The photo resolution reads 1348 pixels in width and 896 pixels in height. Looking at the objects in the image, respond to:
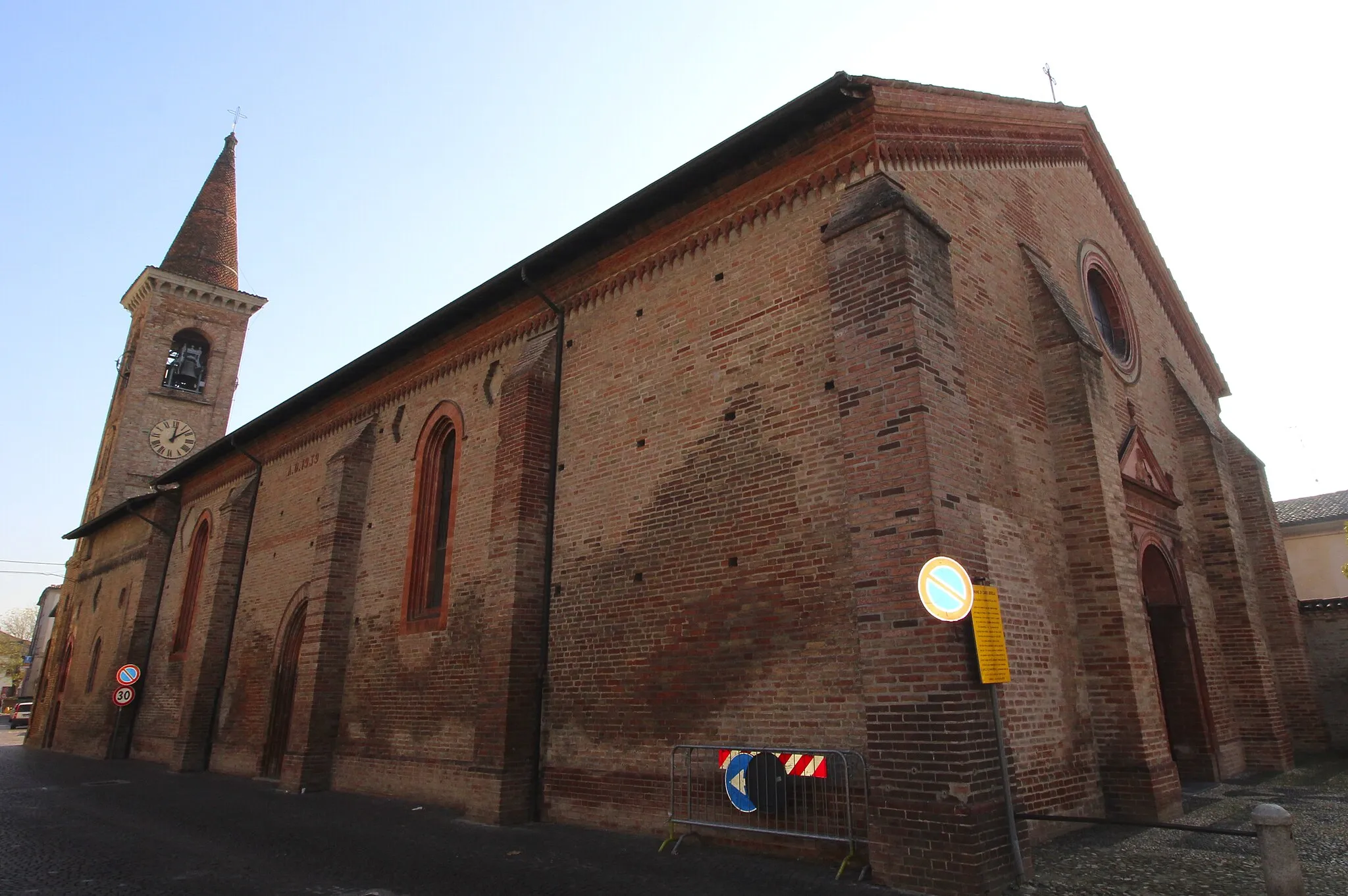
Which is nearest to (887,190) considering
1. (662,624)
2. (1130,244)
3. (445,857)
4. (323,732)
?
(662,624)

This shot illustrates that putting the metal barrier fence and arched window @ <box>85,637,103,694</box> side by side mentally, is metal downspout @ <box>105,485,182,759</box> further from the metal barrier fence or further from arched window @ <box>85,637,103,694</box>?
the metal barrier fence

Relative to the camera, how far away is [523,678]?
960 cm

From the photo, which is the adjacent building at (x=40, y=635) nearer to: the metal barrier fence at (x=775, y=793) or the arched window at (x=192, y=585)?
the arched window at (x=192, y=585)

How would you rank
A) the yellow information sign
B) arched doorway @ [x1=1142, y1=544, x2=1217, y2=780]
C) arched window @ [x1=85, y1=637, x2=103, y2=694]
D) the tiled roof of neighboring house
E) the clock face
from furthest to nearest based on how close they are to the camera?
the clock face
arched window @ [x1=85, y1=637, x2=103, y2=694]
the tiled roof of neighboring house
arched doorway @ [x1=1142, y1=544, x2=1217, y2=780]
the yellow information sign

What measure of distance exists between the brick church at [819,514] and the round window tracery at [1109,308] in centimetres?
6

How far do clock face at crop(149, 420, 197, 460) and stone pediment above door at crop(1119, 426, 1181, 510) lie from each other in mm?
29912

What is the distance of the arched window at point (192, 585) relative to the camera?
20031 millimetres

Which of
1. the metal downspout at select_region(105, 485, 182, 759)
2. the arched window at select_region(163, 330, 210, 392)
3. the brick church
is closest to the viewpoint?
the brick church

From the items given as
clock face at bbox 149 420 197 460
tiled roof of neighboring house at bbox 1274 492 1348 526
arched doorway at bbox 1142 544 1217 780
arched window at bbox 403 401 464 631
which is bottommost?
arched doorway at bbox 1142 544 1217 780

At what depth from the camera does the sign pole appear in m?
5.83

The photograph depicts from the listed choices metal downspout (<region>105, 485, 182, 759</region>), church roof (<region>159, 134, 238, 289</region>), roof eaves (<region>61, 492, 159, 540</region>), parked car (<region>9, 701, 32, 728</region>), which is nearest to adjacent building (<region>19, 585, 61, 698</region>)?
parked car (<region>9, 701, 32, 728</region>)

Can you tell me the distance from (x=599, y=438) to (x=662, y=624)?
2671 mm

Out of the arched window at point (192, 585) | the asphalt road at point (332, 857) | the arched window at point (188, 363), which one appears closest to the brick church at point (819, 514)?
the asphalt road at point (332, 857)

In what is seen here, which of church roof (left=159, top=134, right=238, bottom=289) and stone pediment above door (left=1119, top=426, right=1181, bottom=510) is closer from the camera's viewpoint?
stone pediment above door (left=1119, top=426, right=1181, bottom=510)
